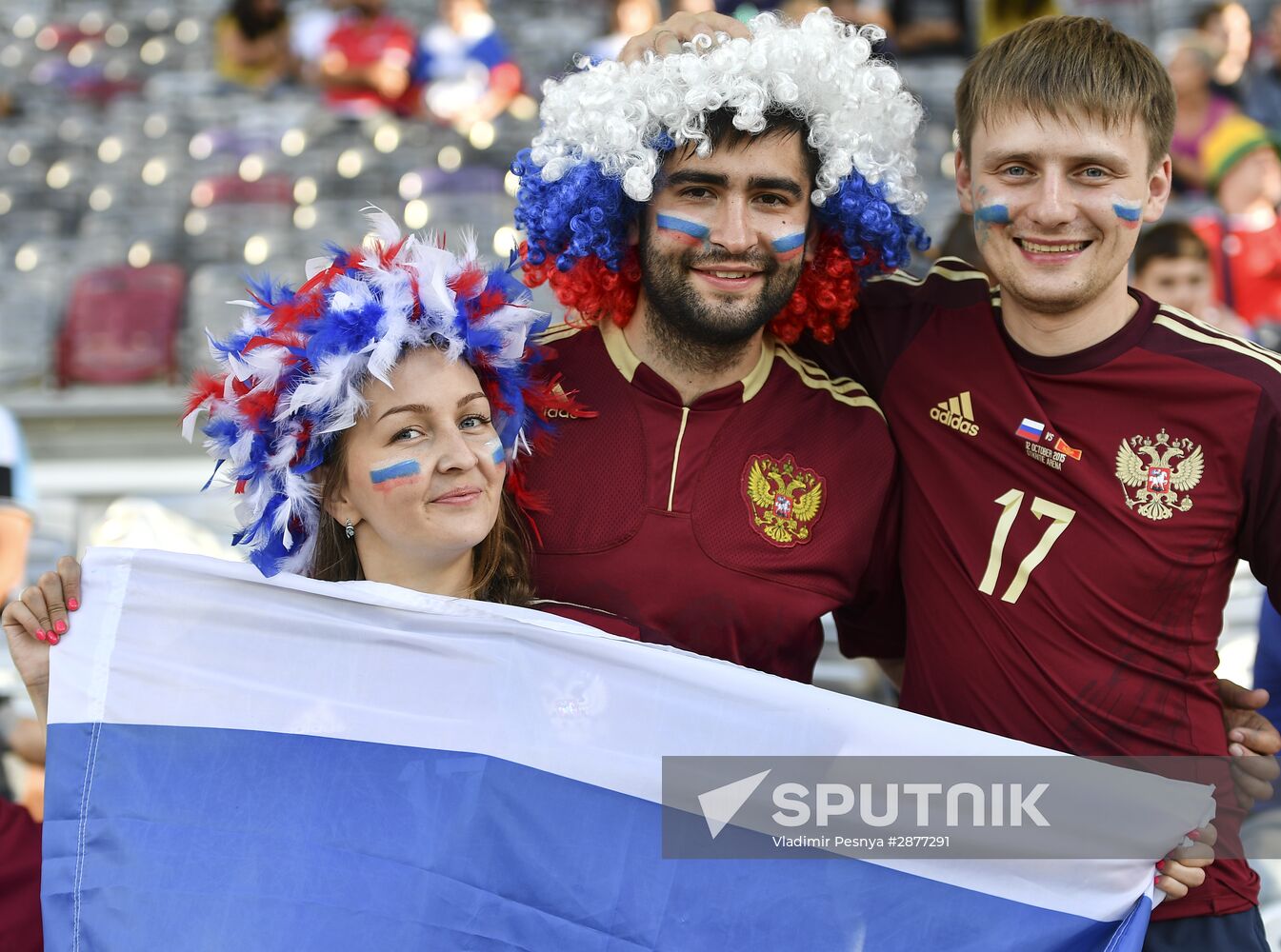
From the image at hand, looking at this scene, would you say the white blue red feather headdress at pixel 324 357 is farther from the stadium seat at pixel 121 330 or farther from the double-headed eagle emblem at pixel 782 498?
the stadium seat at pixel 121 330

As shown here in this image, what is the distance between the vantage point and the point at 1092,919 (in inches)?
95.5

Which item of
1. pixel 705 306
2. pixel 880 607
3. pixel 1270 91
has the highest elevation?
pixel 1270 91

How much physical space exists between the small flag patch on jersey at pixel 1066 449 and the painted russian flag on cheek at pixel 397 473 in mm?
1241

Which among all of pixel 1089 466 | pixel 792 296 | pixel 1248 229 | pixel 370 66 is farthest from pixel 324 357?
pixel 370 66

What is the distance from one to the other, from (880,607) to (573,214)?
112 cm

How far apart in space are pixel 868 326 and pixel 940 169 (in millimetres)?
6334

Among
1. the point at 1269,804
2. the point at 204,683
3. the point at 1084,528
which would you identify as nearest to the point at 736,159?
the point at 1084,528

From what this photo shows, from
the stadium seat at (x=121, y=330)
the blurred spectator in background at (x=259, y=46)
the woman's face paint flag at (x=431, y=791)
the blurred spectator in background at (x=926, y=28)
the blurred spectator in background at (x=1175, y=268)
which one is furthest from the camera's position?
the blurred spectator in background at (x=259, y=46)

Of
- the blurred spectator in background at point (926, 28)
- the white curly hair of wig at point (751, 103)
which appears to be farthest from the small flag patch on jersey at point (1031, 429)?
the blurred spectator in background at point (926, 28)

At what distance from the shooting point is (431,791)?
2.53m

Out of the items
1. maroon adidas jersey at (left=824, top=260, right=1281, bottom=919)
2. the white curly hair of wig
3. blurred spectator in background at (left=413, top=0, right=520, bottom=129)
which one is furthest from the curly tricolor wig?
blurred spectator in background at (left=413, top=0, right=520, bottom=129)

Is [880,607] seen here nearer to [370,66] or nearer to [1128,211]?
[1128,211]

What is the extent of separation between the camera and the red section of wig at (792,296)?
10.5ft

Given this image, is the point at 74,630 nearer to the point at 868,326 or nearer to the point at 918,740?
the point at 918,740
